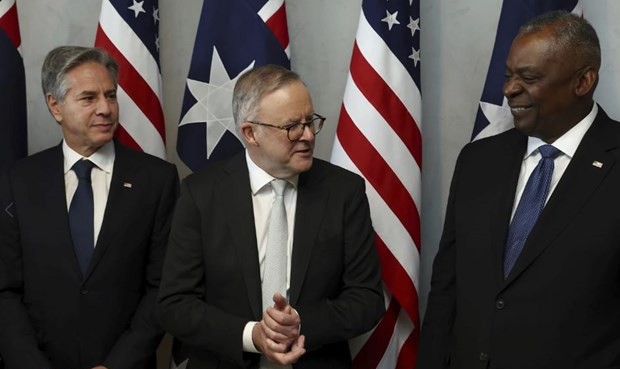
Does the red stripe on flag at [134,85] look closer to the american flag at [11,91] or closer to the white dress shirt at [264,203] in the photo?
the american flag at [11,91]

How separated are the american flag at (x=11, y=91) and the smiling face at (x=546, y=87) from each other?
1784 mm

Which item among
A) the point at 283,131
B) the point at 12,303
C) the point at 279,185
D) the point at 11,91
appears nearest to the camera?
the point at 283,131

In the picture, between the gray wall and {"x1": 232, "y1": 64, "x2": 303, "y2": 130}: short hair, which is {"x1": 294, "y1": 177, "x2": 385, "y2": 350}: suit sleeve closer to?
{"x1": 232, "y1": 64, "x2": 303, "y2": 130}: short hair

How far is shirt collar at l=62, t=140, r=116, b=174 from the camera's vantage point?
3.23 metres

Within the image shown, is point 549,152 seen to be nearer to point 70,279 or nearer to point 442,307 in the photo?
point 442,307

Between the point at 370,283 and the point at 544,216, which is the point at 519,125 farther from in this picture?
the point at 370,283

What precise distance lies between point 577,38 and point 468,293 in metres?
0.79

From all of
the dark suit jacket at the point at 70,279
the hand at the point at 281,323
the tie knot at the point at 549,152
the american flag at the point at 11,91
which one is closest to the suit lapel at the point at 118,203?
the dark suit jacket at the point at 70,279

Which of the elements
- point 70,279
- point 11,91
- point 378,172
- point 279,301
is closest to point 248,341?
point 279,301

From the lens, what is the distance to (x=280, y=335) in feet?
8.71

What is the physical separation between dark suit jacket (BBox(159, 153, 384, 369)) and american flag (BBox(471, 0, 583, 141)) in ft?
2.22

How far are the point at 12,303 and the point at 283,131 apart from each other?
1.06m

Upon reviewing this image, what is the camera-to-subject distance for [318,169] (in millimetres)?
3021

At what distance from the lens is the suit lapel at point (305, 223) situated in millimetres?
2857
